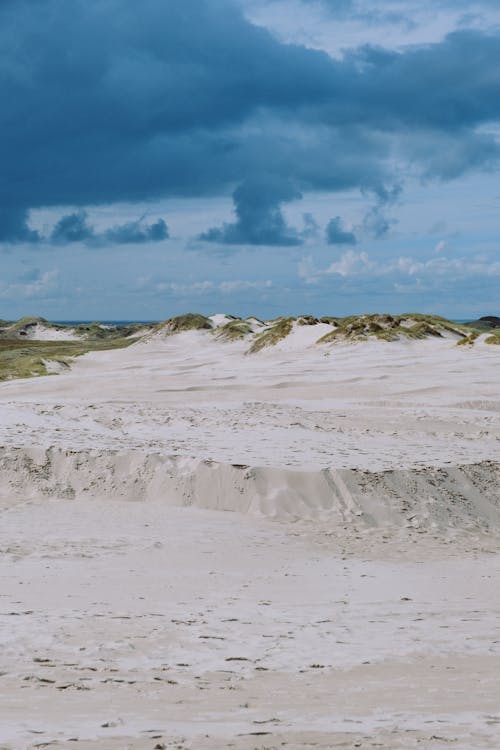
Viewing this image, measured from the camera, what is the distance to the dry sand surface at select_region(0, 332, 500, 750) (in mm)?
6348

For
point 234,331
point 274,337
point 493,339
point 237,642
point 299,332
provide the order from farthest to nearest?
point 234,331 → point 274,337 → point 299,332 → point 493,339 → point 237,642

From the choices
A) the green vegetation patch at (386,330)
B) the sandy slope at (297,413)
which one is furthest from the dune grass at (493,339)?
the green vegetation patch at (386,330)

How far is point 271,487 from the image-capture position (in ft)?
56.3

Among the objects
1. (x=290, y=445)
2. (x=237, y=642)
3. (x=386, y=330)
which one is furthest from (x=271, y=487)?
(x=386, y=330)

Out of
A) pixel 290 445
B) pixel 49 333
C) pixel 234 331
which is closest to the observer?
pixel 290 445

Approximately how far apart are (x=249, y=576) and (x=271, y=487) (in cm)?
517

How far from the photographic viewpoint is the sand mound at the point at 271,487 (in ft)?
54.1

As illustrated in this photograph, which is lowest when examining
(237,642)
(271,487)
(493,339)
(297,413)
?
(237,642)

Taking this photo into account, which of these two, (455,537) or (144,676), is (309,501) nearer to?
(455,537)

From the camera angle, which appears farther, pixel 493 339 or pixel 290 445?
pixel 493 339

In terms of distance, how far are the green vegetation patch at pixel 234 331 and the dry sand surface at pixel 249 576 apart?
55.8m

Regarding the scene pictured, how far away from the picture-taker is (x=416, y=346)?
5394 centimetres

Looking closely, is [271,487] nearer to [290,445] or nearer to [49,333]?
[290,445]

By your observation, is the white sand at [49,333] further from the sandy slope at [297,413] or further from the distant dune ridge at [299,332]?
the sandy slope at [297,413]
